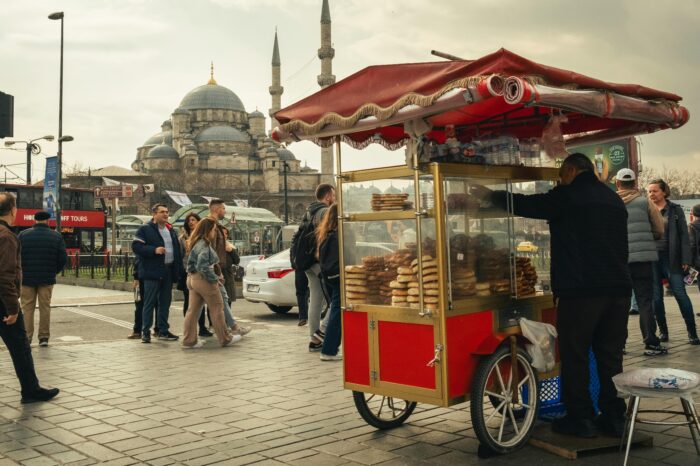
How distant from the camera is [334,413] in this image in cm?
585

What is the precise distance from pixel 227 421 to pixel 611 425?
2844 millimetres

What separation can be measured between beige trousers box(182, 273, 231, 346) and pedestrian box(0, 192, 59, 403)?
10.7ft

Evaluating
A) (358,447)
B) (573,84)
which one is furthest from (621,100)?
(358,447)

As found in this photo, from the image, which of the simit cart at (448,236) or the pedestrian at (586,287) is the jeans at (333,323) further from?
the pedestrian at (586,287)

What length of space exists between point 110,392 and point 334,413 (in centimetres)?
239

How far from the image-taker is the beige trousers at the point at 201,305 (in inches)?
383

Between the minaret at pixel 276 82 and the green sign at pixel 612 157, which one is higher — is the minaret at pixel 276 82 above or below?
above

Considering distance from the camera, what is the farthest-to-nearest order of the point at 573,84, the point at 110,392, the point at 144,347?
the point at 144,347, the point at 110,392, the point at 573,84

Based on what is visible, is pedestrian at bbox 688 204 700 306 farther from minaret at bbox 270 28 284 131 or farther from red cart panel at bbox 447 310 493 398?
minaret at bbox 270 28 284 131

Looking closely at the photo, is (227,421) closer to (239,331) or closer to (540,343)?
(540,343)

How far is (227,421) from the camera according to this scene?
5.68 metres

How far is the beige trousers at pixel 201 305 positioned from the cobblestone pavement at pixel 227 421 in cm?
98

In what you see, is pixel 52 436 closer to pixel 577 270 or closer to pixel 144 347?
pixel 577 270

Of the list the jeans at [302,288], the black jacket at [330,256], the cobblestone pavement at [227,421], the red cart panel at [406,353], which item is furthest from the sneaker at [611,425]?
the jeans at [302,288]
